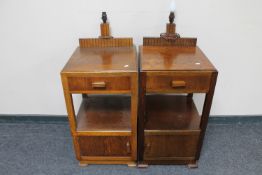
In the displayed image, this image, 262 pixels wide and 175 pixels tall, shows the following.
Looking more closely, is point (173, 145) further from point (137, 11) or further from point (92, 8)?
point (92, 8)

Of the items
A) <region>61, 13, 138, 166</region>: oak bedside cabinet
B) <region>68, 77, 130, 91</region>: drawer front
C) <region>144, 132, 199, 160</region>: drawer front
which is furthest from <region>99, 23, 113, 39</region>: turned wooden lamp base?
<region>144, 132, 199, 160</region>: drawer front

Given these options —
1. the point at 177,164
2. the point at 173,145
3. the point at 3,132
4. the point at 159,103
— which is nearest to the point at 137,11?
the point at 159,103

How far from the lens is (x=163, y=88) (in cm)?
111

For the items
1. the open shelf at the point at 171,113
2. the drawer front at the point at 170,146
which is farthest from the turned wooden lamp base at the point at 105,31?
the drawer front at the point at 170,146

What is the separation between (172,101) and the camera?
4.96ft

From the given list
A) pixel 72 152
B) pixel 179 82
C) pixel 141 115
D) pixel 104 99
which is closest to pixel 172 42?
pixel 179 82

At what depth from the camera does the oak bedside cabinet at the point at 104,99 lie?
1.09m

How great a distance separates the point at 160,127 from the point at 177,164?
11.6 inches

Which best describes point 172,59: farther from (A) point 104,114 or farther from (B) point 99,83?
(A) point 104,114

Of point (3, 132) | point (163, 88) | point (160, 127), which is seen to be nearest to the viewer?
point (163, 88)

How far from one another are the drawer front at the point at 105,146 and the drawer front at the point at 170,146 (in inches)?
4.7

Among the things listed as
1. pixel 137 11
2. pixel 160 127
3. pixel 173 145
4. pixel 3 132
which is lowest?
pixel 3 132

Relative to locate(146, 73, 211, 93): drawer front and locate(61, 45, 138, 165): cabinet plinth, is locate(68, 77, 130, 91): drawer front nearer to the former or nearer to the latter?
locate(61, 45, 138, 165): cabinet plinth

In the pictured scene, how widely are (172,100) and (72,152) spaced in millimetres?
722
